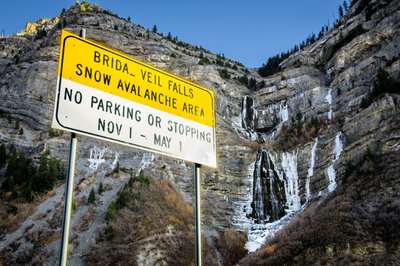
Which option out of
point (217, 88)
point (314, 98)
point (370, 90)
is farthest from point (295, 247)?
point (217, 88)

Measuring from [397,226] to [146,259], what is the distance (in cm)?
1577

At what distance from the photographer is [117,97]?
3820 mm

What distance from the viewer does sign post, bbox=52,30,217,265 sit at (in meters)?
3.50

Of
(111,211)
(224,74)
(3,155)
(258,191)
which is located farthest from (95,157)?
(224,74)

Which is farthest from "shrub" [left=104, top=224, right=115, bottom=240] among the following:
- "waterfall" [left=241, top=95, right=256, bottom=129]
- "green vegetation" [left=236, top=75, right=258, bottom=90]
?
"green vegetation" [left=236, top=75, right=258, bottom=90]

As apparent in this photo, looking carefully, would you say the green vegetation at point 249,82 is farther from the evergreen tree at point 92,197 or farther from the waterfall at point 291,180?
the evergreen tree at point 92,197

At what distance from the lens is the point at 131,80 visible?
3.95 m

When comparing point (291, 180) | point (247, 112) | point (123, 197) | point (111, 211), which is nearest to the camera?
point (111, 211)

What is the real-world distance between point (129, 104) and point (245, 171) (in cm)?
4155

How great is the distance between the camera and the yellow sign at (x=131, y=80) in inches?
141

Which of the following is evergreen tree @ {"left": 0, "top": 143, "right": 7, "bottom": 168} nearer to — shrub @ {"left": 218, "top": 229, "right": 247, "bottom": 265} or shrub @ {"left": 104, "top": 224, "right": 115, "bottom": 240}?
shrub @ {"left": 104, "top": 224, "right": 115, "bottom": 240}

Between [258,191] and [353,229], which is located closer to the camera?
[353,229]

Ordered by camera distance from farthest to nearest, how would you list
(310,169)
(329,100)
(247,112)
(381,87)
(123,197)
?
1. (247,112)
2. (329,100)
3. (310,169)
4. (381,87)
5. (123,197)

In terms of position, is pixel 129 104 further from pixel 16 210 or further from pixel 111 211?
pixel 16 210
